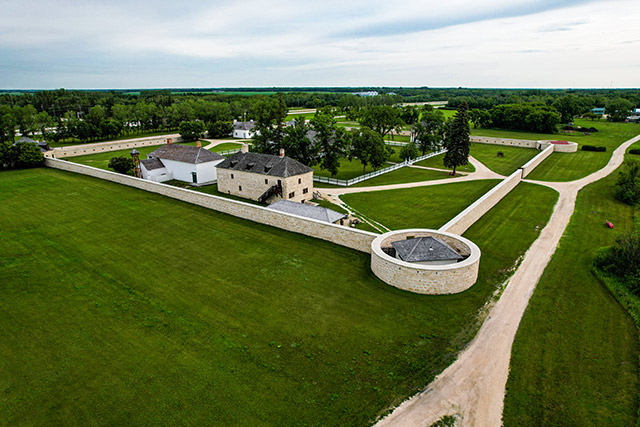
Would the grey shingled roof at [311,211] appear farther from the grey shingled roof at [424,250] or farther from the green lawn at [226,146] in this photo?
the green lawn at [226,146]

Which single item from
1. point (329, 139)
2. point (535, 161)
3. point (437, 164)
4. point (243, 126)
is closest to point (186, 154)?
point (329, 139)

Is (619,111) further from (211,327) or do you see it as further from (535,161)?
(211,327)

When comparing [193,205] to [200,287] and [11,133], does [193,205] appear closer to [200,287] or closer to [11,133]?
[200,287]

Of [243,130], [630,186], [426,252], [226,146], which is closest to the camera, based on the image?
[426,252]

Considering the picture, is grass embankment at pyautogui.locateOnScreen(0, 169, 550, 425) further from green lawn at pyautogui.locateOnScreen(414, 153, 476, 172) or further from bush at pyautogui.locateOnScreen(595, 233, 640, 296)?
green lawn at pyautogui.locateOnScreen(414, 153, 476, 172)

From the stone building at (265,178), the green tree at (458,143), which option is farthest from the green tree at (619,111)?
the stone building at (265,178)

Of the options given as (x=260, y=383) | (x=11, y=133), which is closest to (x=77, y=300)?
(x=260, y=383)

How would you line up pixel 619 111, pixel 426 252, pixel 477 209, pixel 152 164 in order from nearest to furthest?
pixel 426 252 < pixel 477 209 < pixel 152 164 < pixel 619 111
